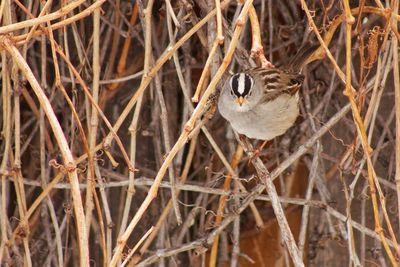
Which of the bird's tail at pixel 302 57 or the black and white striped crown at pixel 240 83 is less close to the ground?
the bird's tail at pixel 302 57

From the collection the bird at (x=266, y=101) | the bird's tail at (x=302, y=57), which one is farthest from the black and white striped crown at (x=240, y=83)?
the bird's tail at (x=302, y=57)

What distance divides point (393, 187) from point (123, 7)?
0.91 meters

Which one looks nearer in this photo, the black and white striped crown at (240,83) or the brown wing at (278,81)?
the black and white striped crown at (240,83)

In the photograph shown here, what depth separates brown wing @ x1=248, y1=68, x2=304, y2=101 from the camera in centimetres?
231

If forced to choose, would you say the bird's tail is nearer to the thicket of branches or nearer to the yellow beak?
the thicket of branches

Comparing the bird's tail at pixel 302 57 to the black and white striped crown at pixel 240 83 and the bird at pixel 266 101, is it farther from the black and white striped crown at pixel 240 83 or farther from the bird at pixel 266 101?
the black and white striped crown at pixel 240 83

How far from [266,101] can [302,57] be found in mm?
184

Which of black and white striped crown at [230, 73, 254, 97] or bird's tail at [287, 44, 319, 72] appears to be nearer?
black and white striped crown at [230, 73, 254, 97]

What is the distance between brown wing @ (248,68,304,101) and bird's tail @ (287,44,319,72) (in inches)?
0.8

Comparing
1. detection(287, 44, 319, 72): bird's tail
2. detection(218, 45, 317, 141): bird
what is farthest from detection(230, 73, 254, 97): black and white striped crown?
detection(287, 44, 319, 72): bird's tail

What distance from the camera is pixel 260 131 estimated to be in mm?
2295

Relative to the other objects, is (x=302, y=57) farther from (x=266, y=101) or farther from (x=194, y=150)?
(x=194, y=150)

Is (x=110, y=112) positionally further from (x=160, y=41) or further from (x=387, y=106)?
(x=387, y=106)

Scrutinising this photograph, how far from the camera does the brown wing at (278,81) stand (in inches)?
91.0
